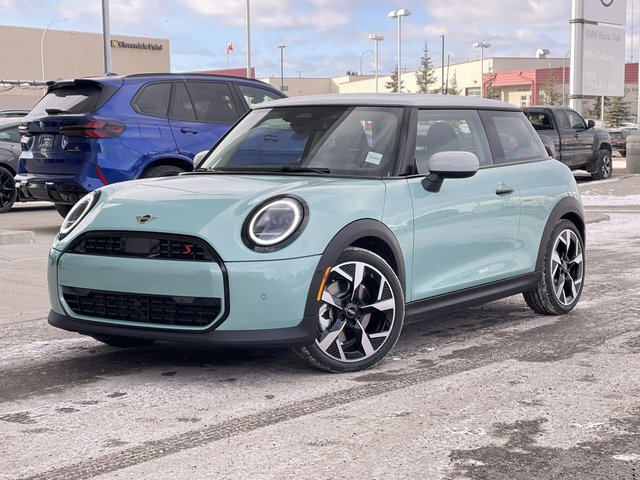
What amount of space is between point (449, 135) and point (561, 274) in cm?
156

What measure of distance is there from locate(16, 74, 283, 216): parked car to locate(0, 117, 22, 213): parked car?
348 centimetres

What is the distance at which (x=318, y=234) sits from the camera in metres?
4.80

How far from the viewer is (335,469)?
361 cm

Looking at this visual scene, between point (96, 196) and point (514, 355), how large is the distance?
2516 mm

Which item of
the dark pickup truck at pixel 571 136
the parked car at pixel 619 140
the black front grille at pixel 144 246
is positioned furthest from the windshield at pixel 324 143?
the parked car at pixel 619 140

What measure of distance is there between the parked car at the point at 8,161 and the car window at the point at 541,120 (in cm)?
1196

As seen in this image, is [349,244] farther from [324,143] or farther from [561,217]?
[561,217]

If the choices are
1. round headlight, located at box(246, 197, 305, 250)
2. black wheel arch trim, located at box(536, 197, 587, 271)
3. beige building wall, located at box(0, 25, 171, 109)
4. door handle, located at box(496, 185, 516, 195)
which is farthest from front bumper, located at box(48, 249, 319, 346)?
beige building wall, located at box(0, 25, 171, 109)

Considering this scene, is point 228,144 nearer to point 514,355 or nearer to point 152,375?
point 152,375

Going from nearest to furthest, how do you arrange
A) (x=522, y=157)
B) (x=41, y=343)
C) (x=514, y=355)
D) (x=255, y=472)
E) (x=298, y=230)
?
(x=255, y=472)
(x=298, y=230)
(x=514, y=355)
(x=41, y=343)
(x=522, y=157)

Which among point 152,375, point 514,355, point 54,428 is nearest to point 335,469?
point 54,428

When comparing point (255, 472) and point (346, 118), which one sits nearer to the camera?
point (255, 472)

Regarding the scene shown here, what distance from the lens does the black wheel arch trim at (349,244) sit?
477 centimetres

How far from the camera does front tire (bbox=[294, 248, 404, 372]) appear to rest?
494 centimetres
